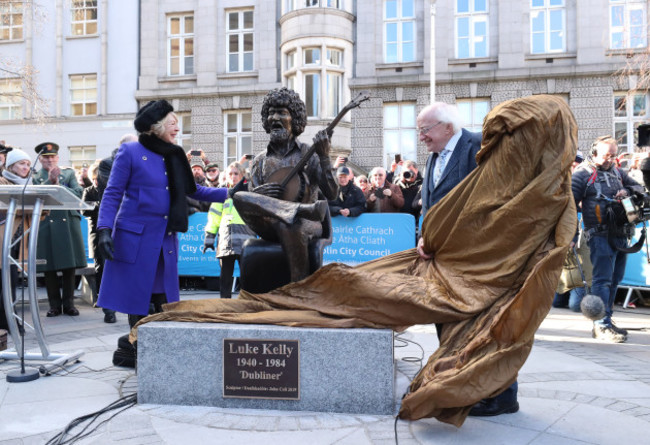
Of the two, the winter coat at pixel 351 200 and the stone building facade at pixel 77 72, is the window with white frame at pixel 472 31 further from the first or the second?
the winter coat at pixel 351 200

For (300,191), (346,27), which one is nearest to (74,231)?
(300,191)

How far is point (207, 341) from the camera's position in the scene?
372 centimetres

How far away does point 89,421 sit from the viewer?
3.52 m

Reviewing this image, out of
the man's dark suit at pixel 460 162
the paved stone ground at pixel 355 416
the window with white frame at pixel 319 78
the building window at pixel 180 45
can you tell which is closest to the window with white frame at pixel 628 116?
the window with white frame at pixel 319 78

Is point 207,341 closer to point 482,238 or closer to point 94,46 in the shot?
point 482,238

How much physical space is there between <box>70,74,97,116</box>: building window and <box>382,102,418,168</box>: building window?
472 inches

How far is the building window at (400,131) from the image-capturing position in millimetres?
21391

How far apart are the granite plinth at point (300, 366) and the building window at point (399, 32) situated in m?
19.1

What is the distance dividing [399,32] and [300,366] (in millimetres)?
19653

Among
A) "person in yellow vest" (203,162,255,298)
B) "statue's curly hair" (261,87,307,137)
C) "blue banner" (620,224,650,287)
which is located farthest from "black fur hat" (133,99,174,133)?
"blue banner" (620,224,650,287)

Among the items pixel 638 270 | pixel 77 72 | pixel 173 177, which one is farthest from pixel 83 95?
pixel 638 270

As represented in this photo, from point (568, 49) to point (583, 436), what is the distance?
783 inches

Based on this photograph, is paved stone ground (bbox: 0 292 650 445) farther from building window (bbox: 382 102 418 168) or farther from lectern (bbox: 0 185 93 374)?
building window (bbox: 382 102 418 168)

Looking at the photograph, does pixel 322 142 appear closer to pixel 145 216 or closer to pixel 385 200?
pixel 145 216
